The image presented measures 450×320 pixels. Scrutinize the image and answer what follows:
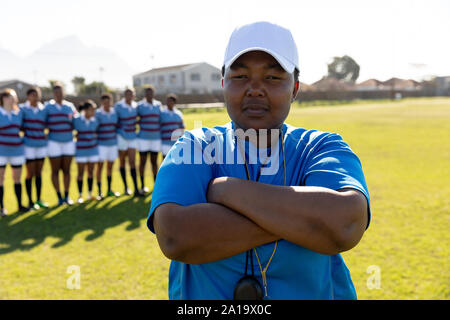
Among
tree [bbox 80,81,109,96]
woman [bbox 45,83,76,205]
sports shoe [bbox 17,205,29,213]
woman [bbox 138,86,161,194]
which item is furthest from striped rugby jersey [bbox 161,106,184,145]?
tree [bbox 80,81,109,96]

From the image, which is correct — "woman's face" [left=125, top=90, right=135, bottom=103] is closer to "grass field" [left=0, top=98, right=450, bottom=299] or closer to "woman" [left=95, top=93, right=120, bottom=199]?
"woman" [left=95, top=93, right=120, bottom=199]

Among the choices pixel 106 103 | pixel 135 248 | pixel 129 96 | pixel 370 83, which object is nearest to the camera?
pixel 135 248

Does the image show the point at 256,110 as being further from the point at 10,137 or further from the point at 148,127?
the point at 148,127

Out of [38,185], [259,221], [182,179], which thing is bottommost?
[38,185]

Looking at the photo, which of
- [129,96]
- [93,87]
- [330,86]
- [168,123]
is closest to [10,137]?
[129,96]

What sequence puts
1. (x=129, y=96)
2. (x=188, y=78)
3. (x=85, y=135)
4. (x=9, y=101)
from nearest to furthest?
(x=9, y=101) < (x=85, y=135) < (x=129, y=96) < (x=188, y=78)

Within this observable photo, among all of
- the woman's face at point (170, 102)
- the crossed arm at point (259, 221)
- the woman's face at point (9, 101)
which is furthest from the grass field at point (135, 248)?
the woman's face at point (170, 102)

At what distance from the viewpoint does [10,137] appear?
595 cm

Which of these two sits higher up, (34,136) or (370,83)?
(370,83)

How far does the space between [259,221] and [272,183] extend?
0.23 m

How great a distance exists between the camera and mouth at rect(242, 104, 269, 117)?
1199 millimetres

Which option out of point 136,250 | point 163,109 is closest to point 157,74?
point 163,109

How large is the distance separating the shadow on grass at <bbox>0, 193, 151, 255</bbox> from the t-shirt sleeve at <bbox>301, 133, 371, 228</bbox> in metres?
4.25
